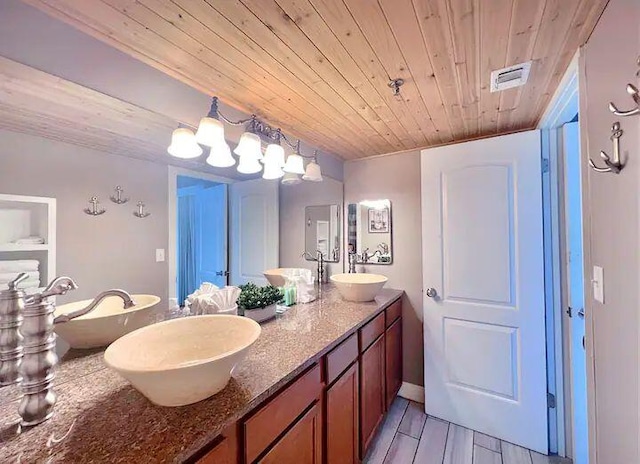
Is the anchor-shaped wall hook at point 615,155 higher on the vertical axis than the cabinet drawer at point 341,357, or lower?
higher

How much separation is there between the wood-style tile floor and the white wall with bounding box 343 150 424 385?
1.24ft

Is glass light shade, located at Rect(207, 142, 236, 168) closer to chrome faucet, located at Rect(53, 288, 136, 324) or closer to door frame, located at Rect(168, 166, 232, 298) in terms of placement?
door frame, located at Rect(168, 166, 232, 298)

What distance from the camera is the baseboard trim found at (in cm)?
225

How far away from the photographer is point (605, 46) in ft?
2.85

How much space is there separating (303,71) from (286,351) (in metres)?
1.14

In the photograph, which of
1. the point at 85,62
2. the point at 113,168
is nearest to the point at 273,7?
the point at 85,62

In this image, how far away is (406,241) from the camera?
2.33m

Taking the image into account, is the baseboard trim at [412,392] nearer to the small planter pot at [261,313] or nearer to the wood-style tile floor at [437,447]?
the wood-style tile floor at [437,447]

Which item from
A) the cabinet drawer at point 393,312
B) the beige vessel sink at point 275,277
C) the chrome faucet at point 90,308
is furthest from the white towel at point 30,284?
the cabinet drawer at point 393,312

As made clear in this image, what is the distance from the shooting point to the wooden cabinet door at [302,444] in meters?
0.91

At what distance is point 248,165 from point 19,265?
991 mm

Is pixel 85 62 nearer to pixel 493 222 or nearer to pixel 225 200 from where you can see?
pixel 225 200

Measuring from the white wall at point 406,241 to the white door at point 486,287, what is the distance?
0.72ft

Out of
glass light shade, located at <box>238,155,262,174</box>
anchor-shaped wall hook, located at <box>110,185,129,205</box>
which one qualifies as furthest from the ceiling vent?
anchor-shaped wall hook, located at <box>110,185,129,205</box>
